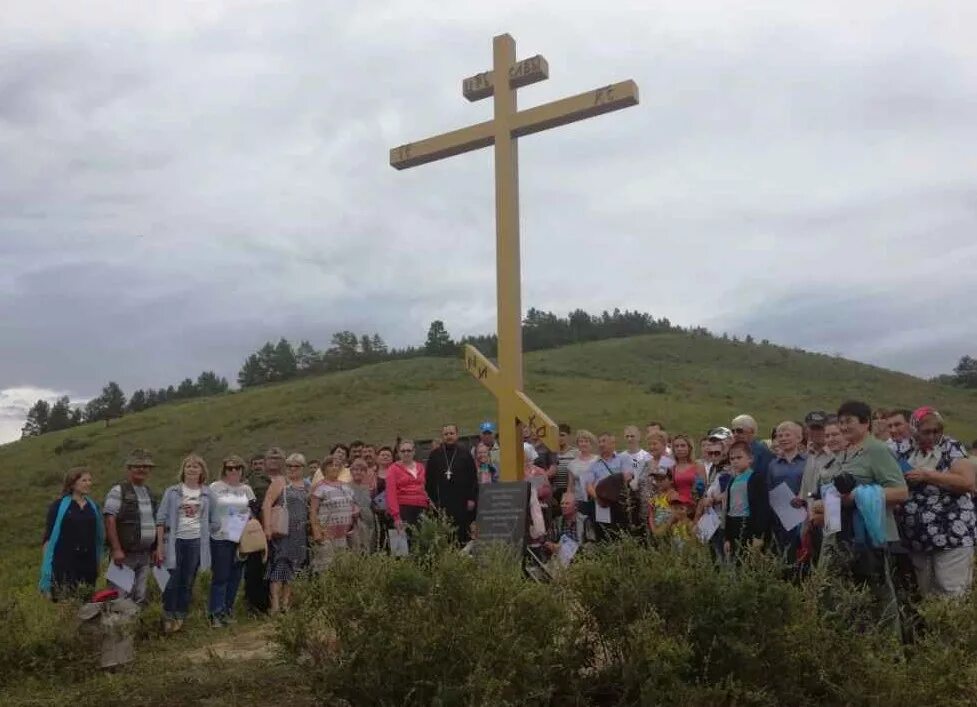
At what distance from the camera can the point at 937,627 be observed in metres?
4.01

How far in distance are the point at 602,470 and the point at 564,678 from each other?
489cm

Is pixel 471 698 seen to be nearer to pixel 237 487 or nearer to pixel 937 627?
pixel 937 627

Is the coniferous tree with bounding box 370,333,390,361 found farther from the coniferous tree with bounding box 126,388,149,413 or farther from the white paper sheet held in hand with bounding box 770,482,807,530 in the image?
the white paper sheet held in hand with bounding box 770,482,807,530

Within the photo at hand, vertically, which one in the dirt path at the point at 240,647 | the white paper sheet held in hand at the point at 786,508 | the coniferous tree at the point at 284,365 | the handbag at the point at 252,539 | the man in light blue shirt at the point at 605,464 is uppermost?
the coniferous tree at the point at 284,365

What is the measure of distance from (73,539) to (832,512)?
19.4 feet

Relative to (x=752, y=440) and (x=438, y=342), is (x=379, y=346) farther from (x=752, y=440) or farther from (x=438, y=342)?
(x=752, y=440)

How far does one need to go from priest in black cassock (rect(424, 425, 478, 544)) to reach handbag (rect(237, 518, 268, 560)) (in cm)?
160

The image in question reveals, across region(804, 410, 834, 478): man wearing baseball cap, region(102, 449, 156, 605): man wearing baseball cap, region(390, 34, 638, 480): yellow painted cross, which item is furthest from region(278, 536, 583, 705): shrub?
region(102, 449, 156, 605): man wearing baseball cap

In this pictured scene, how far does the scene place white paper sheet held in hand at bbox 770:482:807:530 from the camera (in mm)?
5930

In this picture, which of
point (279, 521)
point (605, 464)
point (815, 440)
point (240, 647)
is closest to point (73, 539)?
point (279, 521)

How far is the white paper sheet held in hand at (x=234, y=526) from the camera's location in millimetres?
8141

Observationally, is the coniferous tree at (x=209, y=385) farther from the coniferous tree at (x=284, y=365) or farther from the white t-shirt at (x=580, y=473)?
the white t-shirt at (x=580, y=473)

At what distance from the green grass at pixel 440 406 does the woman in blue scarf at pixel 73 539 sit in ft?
40.7

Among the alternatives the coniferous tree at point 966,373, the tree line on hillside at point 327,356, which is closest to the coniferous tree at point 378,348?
the tree line on hillside at point 327,356
